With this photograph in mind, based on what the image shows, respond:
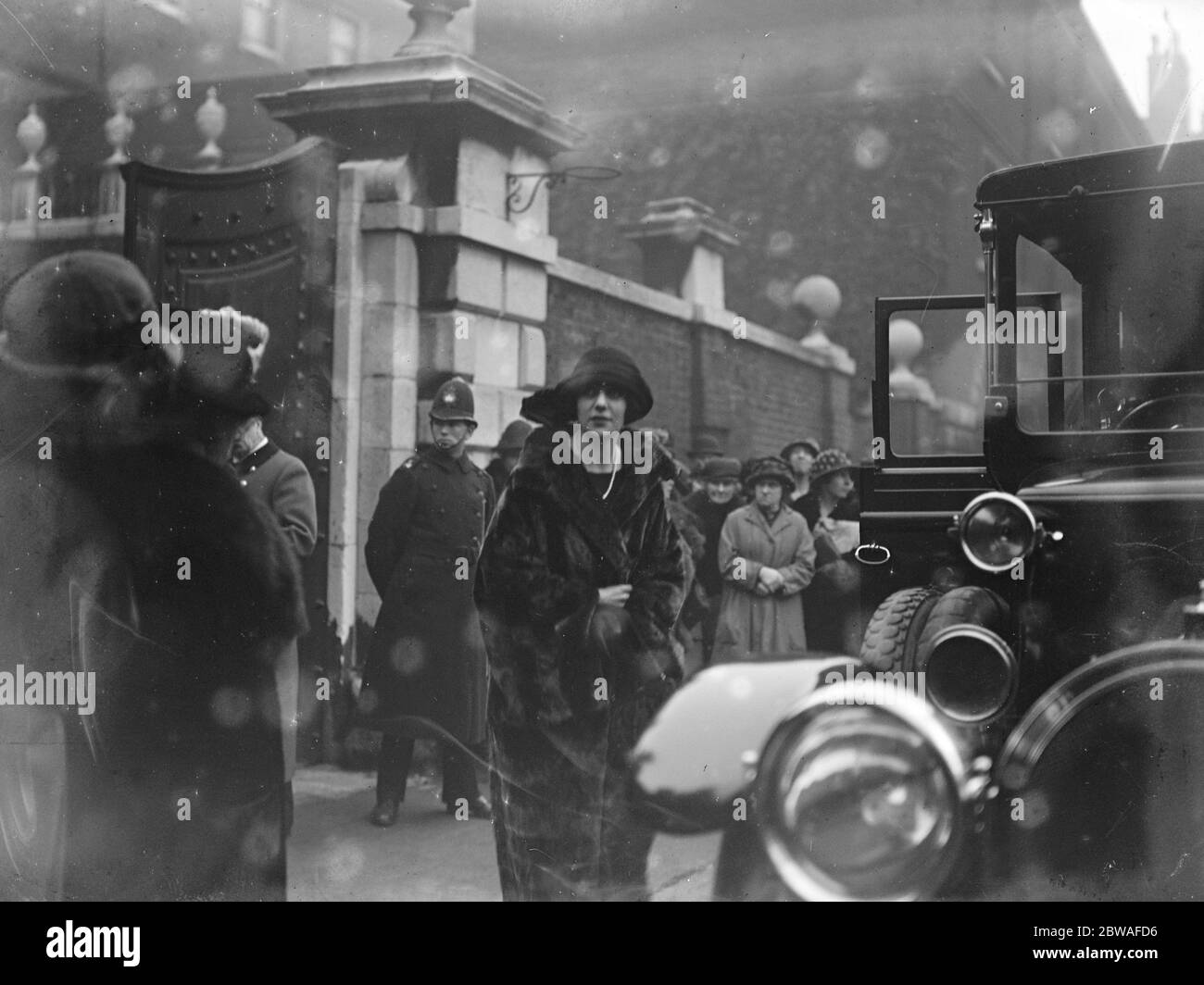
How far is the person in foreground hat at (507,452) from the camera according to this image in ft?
13.8

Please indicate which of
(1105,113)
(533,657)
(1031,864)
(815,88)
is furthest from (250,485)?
(1105,113)

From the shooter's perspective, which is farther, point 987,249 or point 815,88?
point 815,88

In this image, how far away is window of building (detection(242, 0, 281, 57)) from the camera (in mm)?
4324

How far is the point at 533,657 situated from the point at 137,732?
1.38 metres

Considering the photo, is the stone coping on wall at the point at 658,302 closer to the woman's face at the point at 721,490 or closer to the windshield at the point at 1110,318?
the woman's face at the point at 721,490

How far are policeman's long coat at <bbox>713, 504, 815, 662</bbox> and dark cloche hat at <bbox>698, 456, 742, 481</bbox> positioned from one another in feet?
0.40

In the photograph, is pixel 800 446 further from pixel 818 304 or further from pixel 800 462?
pixel 818 304

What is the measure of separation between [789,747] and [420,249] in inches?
86.0

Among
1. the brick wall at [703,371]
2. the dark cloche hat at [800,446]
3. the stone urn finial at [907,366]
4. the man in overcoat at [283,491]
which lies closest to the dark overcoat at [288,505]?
the man in overcoat at [283,491]

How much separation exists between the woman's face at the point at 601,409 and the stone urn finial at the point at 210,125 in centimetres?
156

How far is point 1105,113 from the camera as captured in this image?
406 centimetres

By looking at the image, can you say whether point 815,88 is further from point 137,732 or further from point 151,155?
point 137,732

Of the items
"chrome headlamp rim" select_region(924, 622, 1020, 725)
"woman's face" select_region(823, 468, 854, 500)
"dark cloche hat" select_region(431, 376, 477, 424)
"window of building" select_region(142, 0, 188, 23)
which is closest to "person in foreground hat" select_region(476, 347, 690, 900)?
"dark cloche hat" select_region(431, 376, 477, 424)

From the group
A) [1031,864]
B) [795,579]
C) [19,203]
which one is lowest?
[1031,864]
